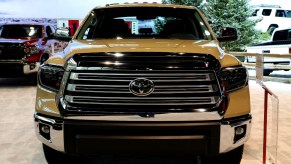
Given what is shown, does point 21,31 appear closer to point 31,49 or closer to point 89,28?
point 31,49

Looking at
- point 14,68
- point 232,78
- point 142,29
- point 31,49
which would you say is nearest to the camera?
point 232,78

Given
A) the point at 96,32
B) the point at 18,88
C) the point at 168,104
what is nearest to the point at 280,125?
the point at 96,32

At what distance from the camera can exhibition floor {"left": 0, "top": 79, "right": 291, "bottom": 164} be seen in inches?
152

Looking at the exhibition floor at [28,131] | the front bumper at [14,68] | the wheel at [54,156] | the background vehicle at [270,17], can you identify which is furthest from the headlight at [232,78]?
the background vehicle at [270,17]

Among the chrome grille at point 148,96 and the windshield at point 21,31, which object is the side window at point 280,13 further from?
the chrome grille at point 148,96

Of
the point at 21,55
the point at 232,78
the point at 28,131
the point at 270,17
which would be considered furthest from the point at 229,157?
the point at 270,17

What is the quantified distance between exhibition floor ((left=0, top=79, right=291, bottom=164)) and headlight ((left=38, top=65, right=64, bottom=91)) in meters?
1.02

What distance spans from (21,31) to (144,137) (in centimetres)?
848

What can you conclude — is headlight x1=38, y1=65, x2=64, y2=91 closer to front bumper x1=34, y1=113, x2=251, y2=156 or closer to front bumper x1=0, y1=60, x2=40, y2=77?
front bumper x1=34, y1=113, x2=251, y2=156

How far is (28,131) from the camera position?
5004 millimetres

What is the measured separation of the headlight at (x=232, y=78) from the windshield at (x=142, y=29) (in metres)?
0.95

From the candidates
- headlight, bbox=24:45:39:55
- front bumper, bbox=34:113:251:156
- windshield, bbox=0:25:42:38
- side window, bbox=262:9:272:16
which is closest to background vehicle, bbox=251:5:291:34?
side window, bbox=262:9:272:16

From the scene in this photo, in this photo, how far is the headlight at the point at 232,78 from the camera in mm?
2750

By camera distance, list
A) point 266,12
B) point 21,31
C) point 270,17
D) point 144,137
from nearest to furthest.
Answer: point 144,137
point 21,31
point 270,17
point 266,12
